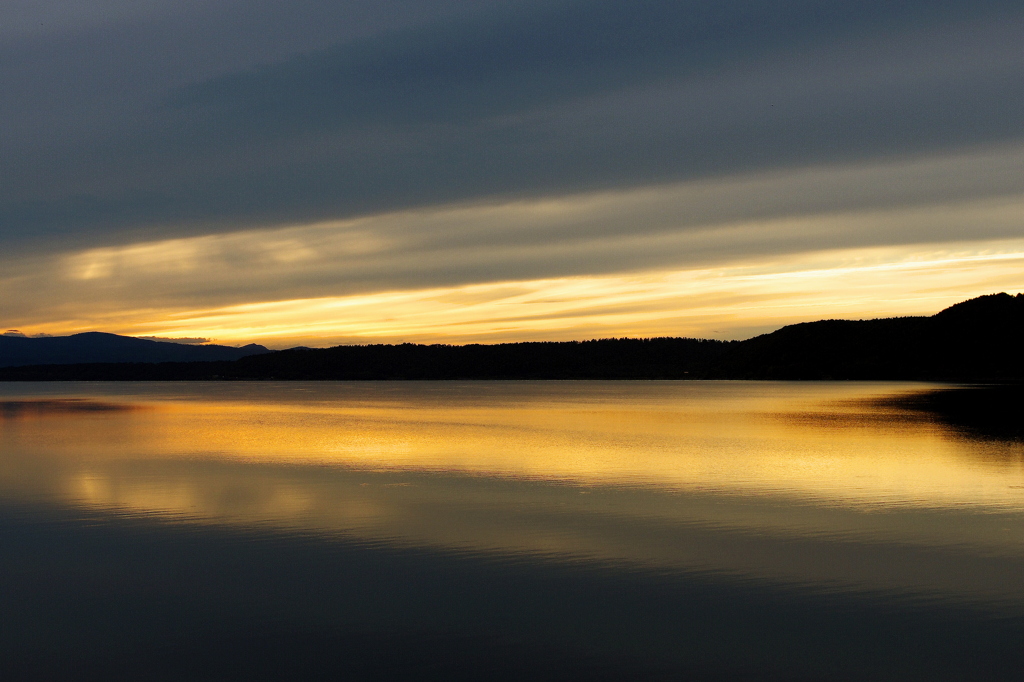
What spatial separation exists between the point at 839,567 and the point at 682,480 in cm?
1014

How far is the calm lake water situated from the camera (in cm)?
902

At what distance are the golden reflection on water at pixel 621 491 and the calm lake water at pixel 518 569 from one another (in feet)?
0.34

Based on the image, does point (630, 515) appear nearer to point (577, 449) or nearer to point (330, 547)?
point (330, 547)

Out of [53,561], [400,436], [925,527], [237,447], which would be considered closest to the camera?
[53,561]

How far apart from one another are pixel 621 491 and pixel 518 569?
8412 mm

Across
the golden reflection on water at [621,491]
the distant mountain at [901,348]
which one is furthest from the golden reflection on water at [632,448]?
the distant mountain at [901,348]

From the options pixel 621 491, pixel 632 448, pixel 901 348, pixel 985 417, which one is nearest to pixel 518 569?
pixel 621 491

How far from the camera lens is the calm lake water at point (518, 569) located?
902 cm

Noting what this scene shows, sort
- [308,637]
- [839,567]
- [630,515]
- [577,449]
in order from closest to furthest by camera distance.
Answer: [308,637], [839,567], [630,515], [577,449]

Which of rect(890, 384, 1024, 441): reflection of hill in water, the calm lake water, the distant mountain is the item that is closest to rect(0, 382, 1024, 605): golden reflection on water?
the calm lake water

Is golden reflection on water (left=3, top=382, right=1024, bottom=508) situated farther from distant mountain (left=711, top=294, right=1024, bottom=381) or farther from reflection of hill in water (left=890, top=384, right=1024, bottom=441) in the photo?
distant mountain (left=711, top=294, right=1024, bottom=381)

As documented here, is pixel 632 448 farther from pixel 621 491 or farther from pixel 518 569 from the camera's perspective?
pixel 518 569

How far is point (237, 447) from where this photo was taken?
3472 cm

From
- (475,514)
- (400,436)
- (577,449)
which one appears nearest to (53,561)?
(475,514)
